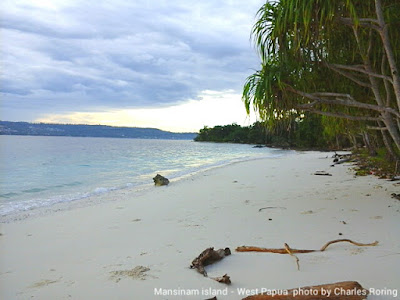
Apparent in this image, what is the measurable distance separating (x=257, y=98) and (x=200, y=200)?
3.47 m

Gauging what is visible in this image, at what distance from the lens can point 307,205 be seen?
22.0 ft

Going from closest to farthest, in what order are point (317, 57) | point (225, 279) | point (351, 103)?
point (225, 279) < point (351, 103) < point (317, 57)

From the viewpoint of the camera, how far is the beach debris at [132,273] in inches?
131

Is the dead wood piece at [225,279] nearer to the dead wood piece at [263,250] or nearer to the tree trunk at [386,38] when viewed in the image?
the dead wood piece at [263,250]

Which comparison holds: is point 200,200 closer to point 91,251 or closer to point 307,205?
point 307,205

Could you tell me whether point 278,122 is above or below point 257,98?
below

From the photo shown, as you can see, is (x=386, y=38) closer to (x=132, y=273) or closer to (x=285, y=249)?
(x=285, y=249)

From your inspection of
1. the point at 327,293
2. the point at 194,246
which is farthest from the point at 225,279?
the point at 194,246

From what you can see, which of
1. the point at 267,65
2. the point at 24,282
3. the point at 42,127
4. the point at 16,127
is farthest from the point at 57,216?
the point at 42,127

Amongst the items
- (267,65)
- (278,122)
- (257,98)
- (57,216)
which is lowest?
(57,216)

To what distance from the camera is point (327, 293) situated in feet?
8.02

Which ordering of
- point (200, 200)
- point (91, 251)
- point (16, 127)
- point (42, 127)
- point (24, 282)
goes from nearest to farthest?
point (24, 282), point (91, 251), point (200, 200), point (16, 127), point (42, 127)

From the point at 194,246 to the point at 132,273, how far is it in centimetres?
113

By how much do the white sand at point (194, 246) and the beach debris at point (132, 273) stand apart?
0.04ft
